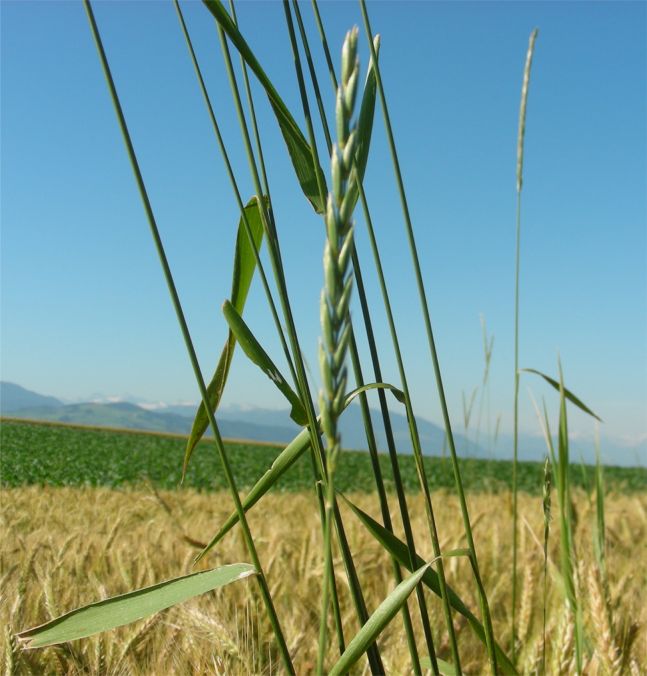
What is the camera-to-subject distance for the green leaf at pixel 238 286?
2.40 feet

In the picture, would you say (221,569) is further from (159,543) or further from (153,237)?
(159,543)

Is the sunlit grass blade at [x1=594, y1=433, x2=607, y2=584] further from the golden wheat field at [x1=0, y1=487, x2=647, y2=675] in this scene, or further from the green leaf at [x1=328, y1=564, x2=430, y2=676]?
the green leaf at [x1=328, y1=564, x2=430, y2=676]

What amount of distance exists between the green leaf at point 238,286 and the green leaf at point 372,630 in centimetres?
29

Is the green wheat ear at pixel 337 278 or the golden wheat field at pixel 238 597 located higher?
the green wheat ear at pixel 337 278

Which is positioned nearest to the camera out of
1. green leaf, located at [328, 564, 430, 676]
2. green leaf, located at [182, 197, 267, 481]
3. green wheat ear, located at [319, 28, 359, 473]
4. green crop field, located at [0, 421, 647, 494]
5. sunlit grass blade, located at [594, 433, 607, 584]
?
green wheat ear, located at [319, 28, 359, 473]

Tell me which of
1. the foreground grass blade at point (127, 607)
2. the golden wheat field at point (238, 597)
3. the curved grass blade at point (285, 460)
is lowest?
the golden wheat field at point (238, 597)

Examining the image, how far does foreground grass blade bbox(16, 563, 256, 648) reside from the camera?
61 cm

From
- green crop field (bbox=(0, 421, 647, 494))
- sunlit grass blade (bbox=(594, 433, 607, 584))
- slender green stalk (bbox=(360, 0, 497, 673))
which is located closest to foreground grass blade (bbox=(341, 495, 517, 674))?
slender green stalk (bbox=(360, 0, 497, 673))

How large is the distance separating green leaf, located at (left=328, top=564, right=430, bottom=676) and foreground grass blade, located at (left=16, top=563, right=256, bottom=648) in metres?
0.14

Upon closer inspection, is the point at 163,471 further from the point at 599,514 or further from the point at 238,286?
the point at 238,286

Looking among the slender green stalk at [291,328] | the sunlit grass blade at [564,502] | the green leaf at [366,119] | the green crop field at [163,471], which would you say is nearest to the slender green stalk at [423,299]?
the green leaf at [366,119]

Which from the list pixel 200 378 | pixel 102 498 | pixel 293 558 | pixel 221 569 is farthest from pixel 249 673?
pixel 102 498

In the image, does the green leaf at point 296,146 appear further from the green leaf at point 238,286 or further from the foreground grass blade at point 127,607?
the foreground grass blade at point 127,607

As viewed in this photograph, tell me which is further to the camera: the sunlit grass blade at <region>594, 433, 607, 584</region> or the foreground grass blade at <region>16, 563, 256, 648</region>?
the sunlit grass blade at <region>594, 433, 607, 584</region>
